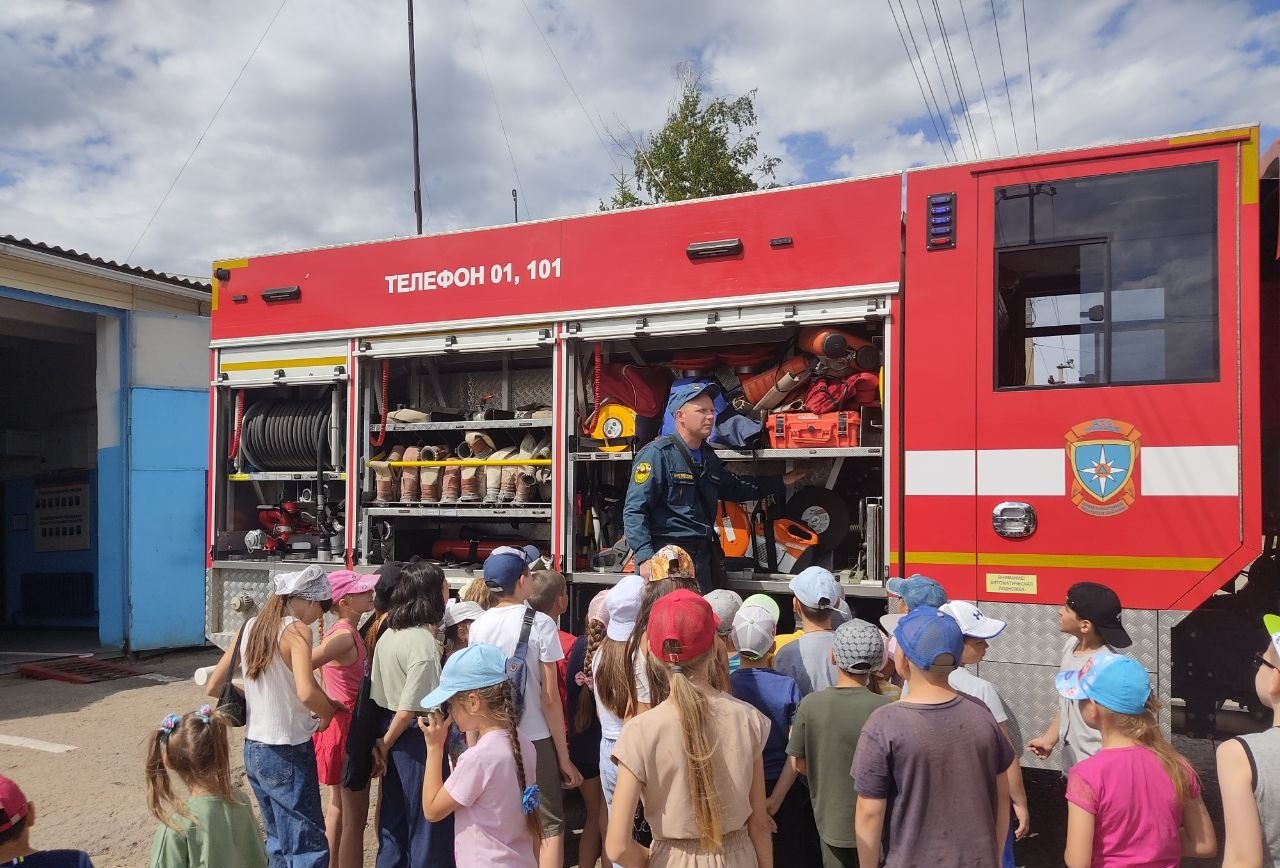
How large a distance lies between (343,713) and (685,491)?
1964mm

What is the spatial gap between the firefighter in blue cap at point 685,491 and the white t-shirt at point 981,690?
1.62 meters

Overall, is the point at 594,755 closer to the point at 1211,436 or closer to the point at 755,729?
the point at 755,729

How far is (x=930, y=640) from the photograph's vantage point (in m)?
2.36

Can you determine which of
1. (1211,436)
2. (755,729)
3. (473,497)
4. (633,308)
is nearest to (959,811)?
(755,729)

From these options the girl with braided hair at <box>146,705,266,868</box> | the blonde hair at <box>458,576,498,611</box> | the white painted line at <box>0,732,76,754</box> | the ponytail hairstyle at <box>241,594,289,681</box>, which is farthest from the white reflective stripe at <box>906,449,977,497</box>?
the white painted line at <box>0,732,76,754</box>

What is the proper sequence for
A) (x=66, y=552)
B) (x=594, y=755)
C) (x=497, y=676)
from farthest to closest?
1. (x=66, y=552)
2. (x=594, y=755)
3. (x=497, y=676)

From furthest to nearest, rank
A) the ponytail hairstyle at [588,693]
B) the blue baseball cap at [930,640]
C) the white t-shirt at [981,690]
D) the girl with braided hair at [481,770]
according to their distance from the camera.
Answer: the ponytail hairstyle at [588,693], the white t-shirt at [981,690], the girl with braided hair at [481,770], the blue baseball cap at [930,640]

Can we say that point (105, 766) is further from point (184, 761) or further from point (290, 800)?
point (184, 761)

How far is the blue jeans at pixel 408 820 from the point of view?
10.3 ft

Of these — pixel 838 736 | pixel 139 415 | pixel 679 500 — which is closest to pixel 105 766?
pixel 679 500

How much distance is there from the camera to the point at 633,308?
16.6 ft

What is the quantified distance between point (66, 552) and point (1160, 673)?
45.0 feet

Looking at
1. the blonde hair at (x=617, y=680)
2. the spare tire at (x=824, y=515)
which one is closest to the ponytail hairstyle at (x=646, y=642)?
the blonde hair at (x=617, y=680)

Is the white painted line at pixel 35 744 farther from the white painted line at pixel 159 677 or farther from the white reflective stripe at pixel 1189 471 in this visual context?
the white reflective stripe at pixel 1189 471
